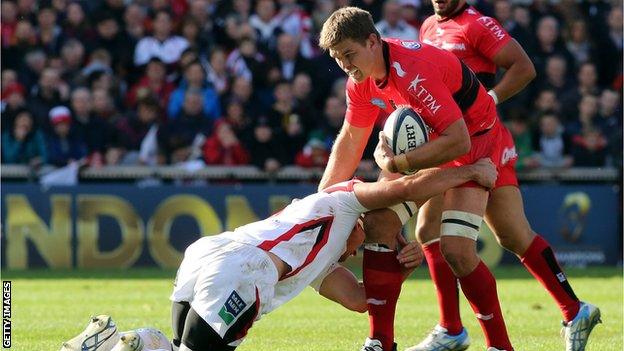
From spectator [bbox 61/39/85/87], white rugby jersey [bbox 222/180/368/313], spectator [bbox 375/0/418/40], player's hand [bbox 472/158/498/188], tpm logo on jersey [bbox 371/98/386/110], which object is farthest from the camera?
spectator [bbox 61/39/85/87]

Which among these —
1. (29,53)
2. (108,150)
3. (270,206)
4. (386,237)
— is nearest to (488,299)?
(386,237)

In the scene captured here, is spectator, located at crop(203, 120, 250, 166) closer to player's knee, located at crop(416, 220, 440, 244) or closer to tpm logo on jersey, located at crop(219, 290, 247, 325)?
player's knee, located at crop(416, 220, 440, 244)

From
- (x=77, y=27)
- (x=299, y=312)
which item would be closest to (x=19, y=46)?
(x=77, y=27)

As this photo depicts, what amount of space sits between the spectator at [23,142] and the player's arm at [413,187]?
30.1 feet

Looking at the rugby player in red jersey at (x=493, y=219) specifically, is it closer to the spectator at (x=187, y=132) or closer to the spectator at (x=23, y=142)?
the spectator at (x=187, y=132)

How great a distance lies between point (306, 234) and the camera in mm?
6875

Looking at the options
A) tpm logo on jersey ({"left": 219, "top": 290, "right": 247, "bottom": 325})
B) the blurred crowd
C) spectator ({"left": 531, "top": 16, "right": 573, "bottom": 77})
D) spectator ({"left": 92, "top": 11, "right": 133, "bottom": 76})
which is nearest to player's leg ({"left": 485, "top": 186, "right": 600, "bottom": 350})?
tpm logo on jersey ({"left": 219, "top": 290, "right": 247, "bottom": 325})

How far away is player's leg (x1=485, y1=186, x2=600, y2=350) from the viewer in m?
8.06

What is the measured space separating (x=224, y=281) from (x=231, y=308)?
141mm

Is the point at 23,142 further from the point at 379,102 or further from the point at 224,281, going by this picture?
the point at 224,281

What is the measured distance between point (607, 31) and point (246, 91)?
5.16 meters

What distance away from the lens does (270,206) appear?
606 inches

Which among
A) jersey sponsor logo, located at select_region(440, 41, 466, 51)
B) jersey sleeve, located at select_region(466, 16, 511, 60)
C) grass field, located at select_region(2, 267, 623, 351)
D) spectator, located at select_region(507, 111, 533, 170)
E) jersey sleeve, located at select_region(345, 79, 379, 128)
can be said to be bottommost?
grass field, located at select_region(2, 267, 623, 351)

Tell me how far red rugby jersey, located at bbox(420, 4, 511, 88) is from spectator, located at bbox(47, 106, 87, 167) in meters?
7.96
